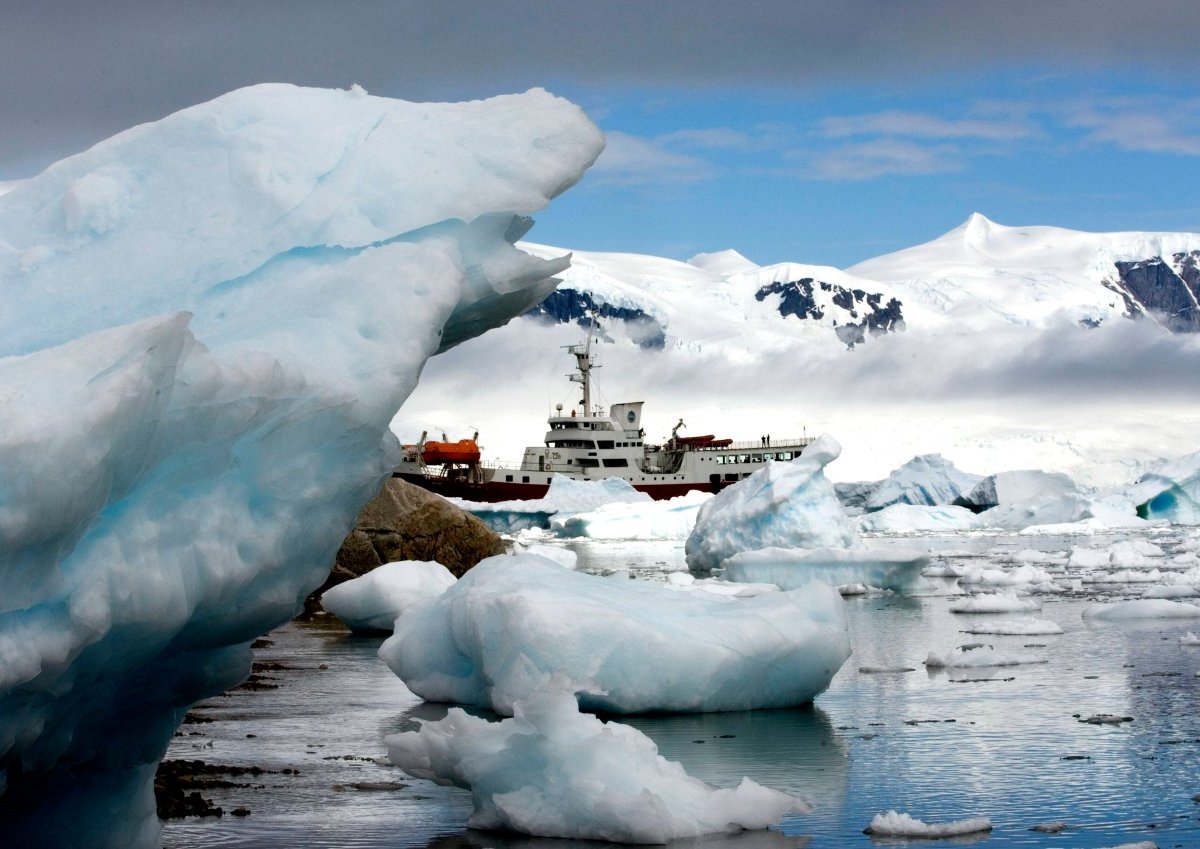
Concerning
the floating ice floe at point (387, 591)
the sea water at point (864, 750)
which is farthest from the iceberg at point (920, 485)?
the sea water at point (864, 750)

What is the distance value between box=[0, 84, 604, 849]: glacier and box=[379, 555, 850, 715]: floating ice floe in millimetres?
2836

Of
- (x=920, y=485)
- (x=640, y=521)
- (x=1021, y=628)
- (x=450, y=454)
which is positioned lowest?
(x=1021, y=628)

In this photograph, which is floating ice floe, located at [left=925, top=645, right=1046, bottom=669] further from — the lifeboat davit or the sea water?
the lifeboat davit

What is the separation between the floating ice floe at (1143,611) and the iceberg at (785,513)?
8910mm

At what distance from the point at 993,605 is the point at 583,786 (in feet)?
36.5

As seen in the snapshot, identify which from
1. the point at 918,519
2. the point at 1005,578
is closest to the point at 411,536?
the point at 1005,578

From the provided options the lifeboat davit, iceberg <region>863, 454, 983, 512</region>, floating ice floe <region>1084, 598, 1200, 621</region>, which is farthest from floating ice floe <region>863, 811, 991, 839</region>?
the lifeboat davit

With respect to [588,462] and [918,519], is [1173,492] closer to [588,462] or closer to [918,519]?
[918,519]

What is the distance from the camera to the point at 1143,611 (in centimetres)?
1459

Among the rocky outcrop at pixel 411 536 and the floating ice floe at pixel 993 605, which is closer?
the floating ice floe at pixel 993 605

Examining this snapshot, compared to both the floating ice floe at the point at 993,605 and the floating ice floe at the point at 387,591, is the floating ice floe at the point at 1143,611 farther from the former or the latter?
the floating ice floe at the point at 387,591

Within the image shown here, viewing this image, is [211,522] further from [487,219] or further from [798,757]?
[798,757]

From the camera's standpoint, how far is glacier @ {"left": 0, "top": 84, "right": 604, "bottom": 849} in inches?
156

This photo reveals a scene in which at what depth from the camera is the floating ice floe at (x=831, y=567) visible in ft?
61.0
